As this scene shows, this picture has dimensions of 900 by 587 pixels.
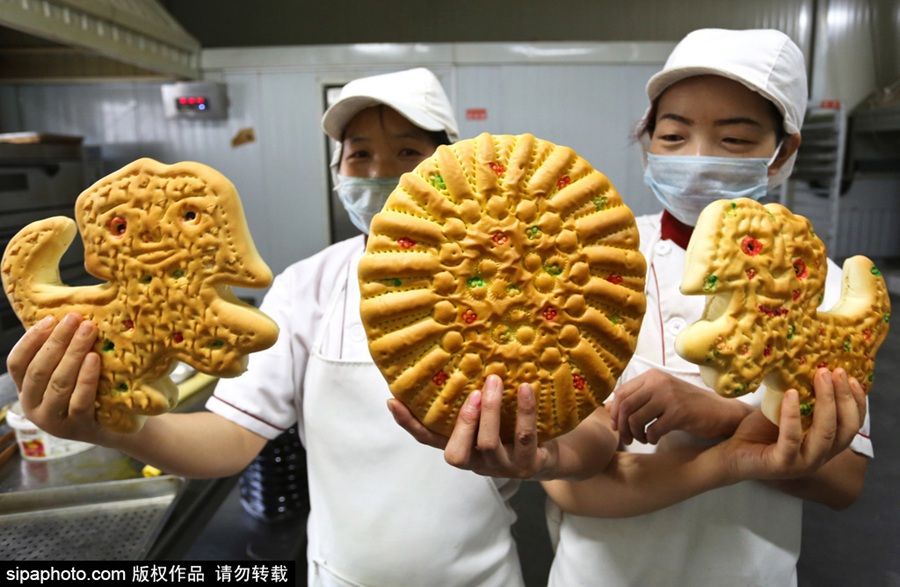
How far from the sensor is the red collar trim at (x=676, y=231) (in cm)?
124

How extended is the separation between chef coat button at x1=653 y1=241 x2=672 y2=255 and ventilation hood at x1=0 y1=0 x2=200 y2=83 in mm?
2244

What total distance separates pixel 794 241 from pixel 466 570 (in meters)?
0.99

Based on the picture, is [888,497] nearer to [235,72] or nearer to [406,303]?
[406,303]

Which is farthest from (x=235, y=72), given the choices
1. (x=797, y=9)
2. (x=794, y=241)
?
(x=797, y=9)

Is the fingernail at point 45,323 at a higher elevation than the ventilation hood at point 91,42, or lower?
lower

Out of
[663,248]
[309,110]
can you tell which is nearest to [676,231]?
[663,248]

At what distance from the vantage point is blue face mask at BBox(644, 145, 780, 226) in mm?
1076

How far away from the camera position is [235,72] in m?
4.23

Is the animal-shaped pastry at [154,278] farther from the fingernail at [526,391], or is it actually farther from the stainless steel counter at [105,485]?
the stainless steel counter at [105,485]

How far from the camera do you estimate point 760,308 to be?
0.83 m

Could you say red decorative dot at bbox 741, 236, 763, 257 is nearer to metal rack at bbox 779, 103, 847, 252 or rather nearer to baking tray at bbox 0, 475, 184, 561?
baking tray at bbox 0, 475, 184, 561

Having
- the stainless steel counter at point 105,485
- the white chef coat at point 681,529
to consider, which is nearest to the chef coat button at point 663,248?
the white chef coat at point 681,529

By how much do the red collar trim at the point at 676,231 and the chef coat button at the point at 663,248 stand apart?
2 centimetres

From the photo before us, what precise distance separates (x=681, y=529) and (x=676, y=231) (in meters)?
0.66
